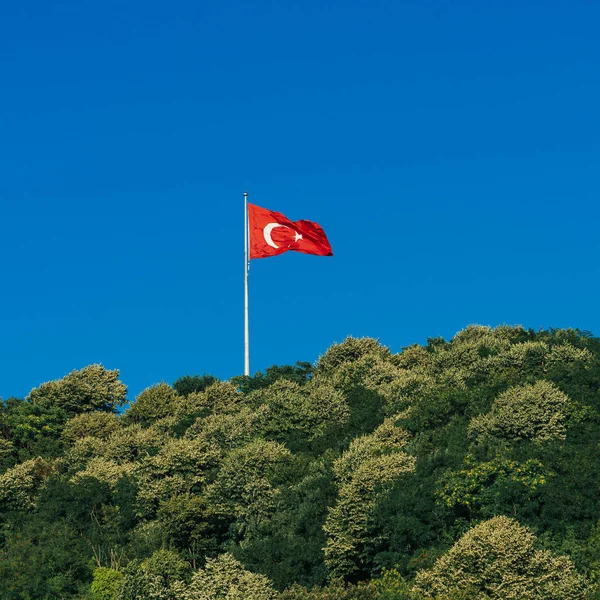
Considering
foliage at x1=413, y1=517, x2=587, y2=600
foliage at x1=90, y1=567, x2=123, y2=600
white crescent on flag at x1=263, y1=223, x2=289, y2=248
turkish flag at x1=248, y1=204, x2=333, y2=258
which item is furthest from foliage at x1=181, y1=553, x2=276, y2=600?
white crescent on flag at x1=263, y1=223, x2=289, y2=248

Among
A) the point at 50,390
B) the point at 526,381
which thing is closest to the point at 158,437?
the point at 50,390

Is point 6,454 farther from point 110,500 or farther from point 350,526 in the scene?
point 350,526

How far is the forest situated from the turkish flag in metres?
13.3

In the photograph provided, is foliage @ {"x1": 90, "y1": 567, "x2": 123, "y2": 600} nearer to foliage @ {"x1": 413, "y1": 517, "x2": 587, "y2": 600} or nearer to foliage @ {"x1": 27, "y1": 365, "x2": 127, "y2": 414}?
foliage @ {"x1": 413, "y1": 517, "x2": 587, "y2": 600}

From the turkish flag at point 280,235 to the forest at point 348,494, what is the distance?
43.6 feet

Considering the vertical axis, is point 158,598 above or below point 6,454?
below

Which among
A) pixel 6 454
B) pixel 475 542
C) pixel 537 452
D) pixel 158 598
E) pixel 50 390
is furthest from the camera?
pixel 50 390

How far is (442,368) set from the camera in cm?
9469

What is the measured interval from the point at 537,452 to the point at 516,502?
229 inches

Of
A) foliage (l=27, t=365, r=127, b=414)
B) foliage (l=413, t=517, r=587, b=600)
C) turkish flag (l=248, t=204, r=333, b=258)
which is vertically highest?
turkish flag (l=248, t=204, r=333, b=258)

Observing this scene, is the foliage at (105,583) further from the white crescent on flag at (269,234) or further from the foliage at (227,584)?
the white crescent on flag at (269,234)

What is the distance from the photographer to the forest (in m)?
57.0

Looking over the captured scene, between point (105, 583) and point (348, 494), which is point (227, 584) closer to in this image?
point (348, 494)

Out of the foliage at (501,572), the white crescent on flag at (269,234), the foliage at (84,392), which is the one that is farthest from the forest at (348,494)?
the white crescent on flag at (269,234)
